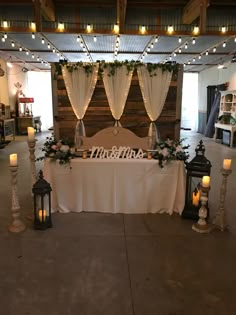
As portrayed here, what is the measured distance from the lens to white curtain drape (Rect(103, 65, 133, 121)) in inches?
197

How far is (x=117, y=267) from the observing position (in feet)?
→ 8.23

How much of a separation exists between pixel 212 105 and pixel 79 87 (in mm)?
8385

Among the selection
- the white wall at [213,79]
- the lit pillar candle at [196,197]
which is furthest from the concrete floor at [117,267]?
the white wall at [213,79]

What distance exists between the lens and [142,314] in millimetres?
1970

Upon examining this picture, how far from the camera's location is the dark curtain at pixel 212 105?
36.9 ft

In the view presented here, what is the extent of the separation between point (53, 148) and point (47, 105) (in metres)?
11.4

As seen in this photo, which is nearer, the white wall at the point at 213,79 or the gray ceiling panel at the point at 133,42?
the gray ceiling panel at the point at 133,42

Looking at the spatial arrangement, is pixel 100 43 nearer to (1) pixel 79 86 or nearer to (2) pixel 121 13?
(2) pixel 121 13

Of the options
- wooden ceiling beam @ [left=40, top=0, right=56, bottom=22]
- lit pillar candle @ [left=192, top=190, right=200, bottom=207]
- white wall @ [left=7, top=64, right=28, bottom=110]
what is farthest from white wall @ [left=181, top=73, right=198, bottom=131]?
lit pillar candle @ [left=192, top=190, right=200, bottom=207]

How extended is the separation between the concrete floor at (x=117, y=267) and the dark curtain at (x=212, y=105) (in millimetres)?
8499

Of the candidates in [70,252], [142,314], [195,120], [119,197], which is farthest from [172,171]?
[195,120]

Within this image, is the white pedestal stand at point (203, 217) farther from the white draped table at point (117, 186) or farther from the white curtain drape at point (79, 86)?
the white curtain drape at point (79, 86)

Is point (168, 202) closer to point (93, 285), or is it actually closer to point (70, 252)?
point (70, 252)

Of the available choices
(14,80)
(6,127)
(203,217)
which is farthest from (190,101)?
(203,217)
